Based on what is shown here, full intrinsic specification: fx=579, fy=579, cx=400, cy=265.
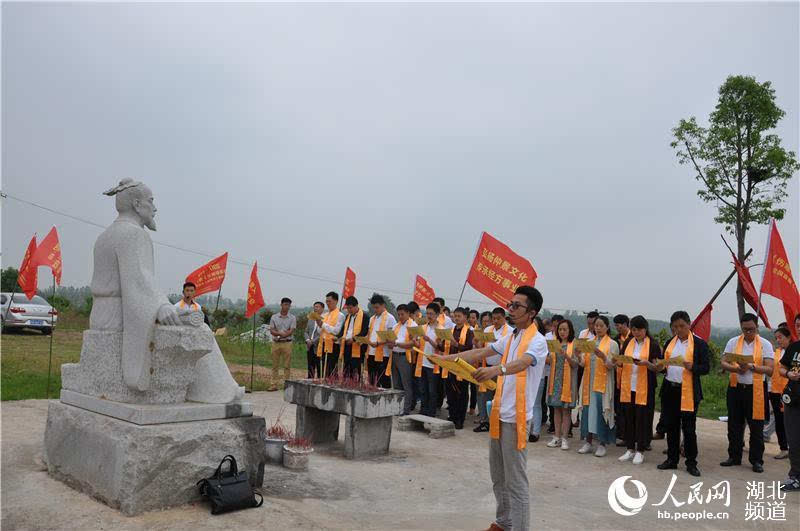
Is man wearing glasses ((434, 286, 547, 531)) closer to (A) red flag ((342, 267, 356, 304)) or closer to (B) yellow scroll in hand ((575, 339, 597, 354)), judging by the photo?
(B) yellow scroll in hand ((575, 339, 597, 354))

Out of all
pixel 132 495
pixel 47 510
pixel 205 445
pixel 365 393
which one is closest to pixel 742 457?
pixel 365 393

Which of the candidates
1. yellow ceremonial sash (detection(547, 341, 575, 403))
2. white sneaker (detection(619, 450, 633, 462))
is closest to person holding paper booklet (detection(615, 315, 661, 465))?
white sneaker (detection(619, 450, 633, 462))

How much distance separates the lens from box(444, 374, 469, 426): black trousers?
369 inches

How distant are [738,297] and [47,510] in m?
15.4

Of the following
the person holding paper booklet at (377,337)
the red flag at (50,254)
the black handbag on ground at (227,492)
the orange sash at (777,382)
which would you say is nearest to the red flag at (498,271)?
the person holding paper booklet at (377,337)

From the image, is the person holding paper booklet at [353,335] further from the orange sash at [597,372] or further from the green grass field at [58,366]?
the orange sash at [597,372]

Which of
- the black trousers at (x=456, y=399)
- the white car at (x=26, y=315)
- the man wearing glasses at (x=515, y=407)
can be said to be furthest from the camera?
the white car at (x=26, y=315)

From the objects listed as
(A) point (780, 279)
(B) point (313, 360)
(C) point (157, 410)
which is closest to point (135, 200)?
(C) point (157, 410)

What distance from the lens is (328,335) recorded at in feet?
34.5

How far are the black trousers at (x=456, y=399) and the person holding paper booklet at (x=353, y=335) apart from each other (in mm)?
1558

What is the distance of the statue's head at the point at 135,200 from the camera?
16.9ft

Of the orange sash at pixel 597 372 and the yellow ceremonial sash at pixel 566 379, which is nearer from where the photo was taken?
the orange sash at pixel 597 372

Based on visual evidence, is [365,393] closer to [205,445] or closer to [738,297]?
[205,445]

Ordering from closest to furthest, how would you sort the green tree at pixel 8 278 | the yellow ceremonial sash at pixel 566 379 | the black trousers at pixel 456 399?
the yellow ceremonial sash at pixel 566 379
the black trousers at pixel 456 399
the green tree at pixel 8 278
